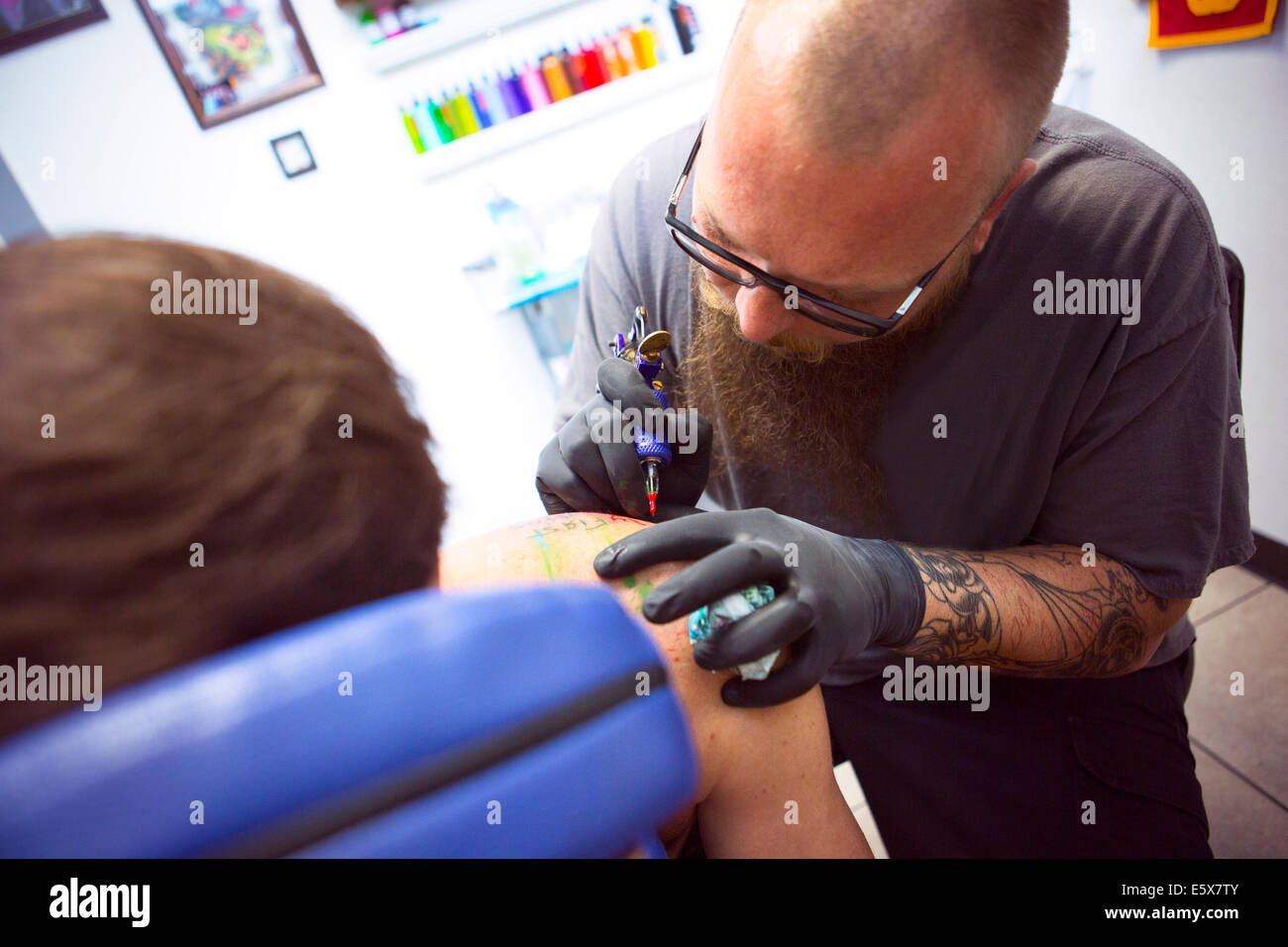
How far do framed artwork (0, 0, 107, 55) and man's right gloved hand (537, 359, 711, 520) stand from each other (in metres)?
2.61

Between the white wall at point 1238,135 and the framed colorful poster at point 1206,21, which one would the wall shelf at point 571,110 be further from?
the framed colorful poster at point 1206,21

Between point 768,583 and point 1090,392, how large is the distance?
0.66 meters

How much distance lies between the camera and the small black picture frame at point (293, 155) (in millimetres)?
2574

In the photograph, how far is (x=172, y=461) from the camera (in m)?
0.43

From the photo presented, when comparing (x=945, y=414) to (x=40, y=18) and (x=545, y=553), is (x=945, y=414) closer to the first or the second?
(x=545, y=553)

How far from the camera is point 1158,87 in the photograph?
1942 millimetres

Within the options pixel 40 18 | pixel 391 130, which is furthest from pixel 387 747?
pixel 40 18

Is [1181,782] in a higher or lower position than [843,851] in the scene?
lower

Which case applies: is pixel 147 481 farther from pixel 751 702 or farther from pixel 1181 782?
pixel 1181 782

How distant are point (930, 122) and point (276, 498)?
2.58 ft

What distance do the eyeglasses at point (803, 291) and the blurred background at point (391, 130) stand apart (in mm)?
1634

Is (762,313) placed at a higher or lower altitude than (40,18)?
lower

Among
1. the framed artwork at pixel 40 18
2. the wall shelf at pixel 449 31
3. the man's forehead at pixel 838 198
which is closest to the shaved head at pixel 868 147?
the man's forehead at pixel 838 198
